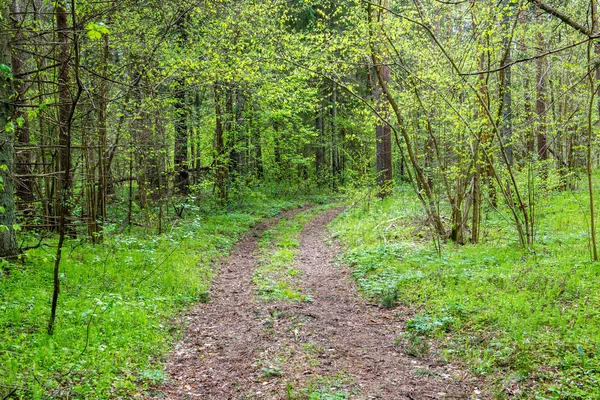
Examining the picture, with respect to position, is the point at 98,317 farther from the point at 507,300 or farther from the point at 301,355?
the point at 507,300

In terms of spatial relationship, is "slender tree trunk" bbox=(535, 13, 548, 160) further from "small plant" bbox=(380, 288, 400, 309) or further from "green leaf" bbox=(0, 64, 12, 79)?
"green leaf" bbox=(0, 64, 12, 79)

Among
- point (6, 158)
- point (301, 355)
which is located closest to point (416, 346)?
point (301, 355)

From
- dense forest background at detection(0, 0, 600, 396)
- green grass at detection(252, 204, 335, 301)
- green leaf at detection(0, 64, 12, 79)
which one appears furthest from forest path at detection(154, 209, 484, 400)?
green leaf at detection(0, 64, 12, 79)

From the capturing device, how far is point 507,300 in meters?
5.93

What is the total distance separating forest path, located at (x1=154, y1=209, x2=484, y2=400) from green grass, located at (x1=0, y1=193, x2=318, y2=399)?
1.28 ft

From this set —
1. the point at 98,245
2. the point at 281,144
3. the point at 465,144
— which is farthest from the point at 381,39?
the point at 281,144

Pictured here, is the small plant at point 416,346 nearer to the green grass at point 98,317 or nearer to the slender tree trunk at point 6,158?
the green grass at point 98,317

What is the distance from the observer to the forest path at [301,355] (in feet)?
14.9

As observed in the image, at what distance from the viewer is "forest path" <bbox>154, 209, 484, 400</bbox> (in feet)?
14.9

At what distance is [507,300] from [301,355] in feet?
10.2

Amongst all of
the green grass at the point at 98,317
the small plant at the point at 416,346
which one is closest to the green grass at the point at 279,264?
the green grass at the point at 98,317

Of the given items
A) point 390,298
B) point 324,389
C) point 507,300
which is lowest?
point 324,389

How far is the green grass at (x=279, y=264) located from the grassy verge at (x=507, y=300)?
1.46 meters

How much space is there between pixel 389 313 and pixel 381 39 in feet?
19.0
